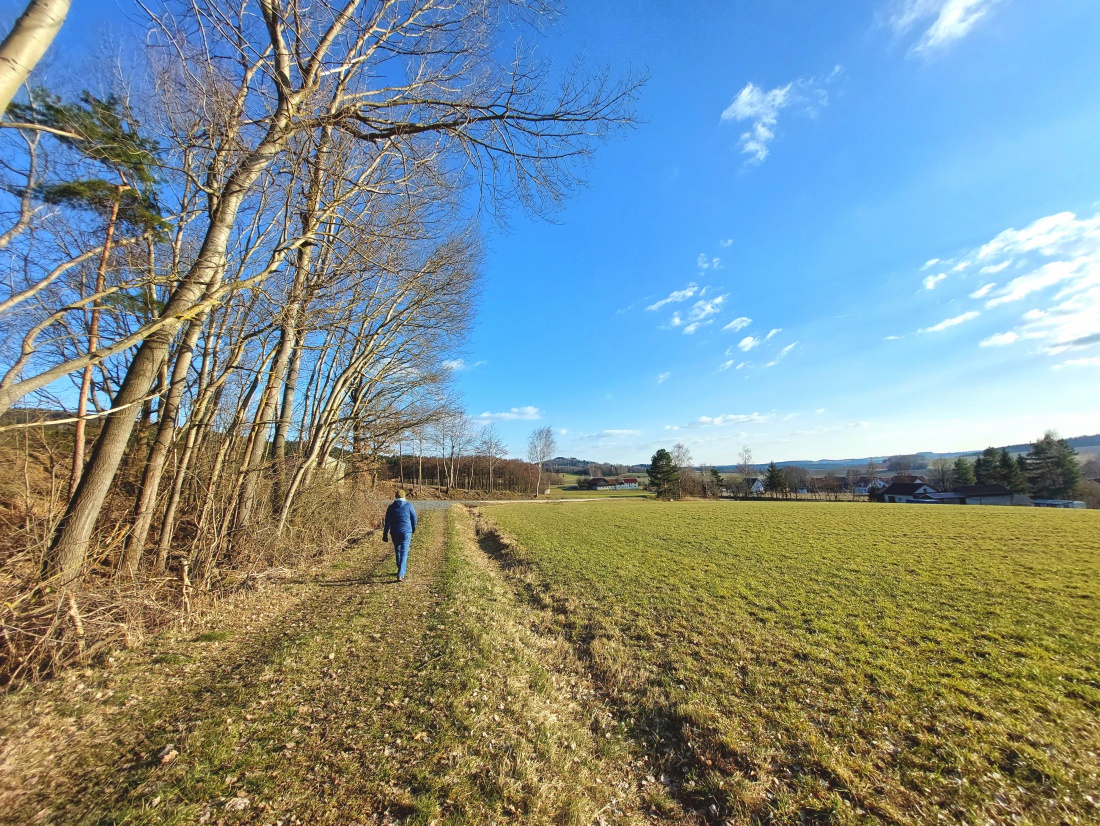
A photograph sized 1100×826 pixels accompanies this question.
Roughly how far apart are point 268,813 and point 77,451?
5.20m

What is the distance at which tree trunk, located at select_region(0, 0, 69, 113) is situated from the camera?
2777 millimetres

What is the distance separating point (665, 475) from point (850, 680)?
65.5 metres

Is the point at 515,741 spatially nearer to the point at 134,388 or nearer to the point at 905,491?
the point at 134,388

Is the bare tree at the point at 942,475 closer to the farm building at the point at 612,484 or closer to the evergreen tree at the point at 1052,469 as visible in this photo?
the evergreen tree at the point at 1052,469

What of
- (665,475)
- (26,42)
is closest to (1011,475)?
(665,475)

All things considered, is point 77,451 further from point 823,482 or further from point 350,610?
point 823,482

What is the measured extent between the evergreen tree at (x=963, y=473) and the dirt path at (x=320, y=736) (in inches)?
4154

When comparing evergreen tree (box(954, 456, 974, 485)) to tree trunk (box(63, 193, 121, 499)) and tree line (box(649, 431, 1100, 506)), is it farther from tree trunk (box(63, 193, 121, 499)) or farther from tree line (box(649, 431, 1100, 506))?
tree trunk (box(63, 193, 121, 499))

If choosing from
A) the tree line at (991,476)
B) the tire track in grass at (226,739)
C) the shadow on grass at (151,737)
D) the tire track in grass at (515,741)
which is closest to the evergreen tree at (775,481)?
the tree line at (991,476)

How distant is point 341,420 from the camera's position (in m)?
13.5

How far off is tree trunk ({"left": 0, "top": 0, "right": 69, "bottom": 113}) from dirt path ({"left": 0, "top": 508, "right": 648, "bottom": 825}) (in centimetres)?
476

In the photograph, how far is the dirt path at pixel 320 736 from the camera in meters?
2.78

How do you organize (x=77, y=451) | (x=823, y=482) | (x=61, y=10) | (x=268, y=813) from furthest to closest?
(x=823, y=482) < (x=77, y=451) < (x=61, y=10) < (x=268, y=813)

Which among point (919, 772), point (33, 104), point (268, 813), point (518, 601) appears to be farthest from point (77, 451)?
point (919, 772)
